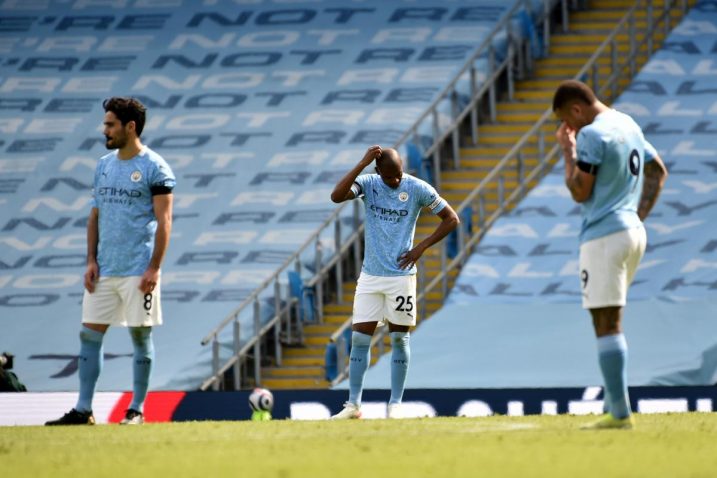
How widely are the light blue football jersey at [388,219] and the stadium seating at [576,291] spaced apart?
5.03m

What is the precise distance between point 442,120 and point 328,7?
14.2 feet

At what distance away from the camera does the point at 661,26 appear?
2128 centimetres

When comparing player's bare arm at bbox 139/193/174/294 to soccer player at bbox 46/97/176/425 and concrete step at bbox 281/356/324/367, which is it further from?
concrete step at bbox 281/356/324/367

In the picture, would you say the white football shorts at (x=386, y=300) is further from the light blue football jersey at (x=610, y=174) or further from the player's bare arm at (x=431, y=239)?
the light blue football jersey at (x=610, y=174)

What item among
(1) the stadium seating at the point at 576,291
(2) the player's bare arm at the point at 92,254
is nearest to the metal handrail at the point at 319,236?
(1) the stadium seating at the point at 576,291

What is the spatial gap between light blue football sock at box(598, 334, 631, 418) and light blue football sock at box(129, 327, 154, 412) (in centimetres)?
314

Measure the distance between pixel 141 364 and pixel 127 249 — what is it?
717mm

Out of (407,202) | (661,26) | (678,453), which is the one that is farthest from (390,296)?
(661,26)

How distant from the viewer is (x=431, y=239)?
405 inches

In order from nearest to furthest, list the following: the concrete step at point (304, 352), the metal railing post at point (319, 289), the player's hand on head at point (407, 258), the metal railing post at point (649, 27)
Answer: the player's hand on head at point (407, 258) → the concrete step at point (304, 352) → the metal railing post at point (319, 289) → the metal railing post at point (649, 27)

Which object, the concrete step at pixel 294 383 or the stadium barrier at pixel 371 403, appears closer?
the stadium barrier at pixel 371 403

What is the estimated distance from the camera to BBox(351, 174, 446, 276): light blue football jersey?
10086 mm

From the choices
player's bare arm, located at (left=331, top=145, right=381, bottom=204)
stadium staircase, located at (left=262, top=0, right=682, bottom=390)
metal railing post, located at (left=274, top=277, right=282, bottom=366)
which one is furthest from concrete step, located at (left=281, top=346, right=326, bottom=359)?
player's bare arm, located at (left=331, top=145, right=381, bottom=204)

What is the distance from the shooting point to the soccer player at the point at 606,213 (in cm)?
729
